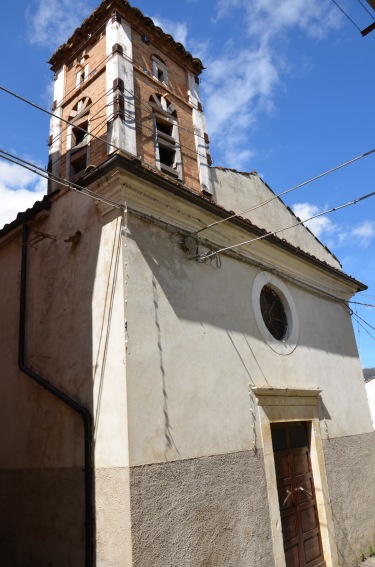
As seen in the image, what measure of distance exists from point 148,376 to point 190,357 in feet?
2.64

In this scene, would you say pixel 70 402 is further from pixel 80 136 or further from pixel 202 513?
pixel 80 136

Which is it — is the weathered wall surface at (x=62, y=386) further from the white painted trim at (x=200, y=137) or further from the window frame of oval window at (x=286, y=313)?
the window frame of oval window at (x=286, y=313)

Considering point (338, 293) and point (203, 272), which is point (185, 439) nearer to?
point (203, 272)

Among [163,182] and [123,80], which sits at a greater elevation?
[123,80]

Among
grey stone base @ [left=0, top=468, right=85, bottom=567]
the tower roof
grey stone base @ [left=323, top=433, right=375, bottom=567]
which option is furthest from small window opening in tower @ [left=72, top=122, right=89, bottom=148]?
grey stone base @ [left=323, top=433, right=375, bottom=567]

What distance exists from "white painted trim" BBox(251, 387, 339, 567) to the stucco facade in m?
0.03

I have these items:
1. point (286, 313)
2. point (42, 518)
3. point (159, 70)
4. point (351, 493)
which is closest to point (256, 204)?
point (286, 313)

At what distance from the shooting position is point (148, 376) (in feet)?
16.2

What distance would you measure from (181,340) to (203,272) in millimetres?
1242

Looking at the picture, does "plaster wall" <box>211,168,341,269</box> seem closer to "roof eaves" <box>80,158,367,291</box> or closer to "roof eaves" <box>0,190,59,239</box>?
"roof eaves" <box>80,158,367,291</box>

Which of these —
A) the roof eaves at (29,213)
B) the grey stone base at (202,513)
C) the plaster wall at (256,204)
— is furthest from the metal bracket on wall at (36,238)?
the grey stone base at (202,513)

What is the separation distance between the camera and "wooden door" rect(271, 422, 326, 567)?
6.38 metres

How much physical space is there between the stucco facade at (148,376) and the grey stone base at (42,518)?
0.08 ft

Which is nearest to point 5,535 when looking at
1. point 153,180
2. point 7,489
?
point 7,489
